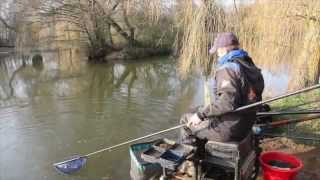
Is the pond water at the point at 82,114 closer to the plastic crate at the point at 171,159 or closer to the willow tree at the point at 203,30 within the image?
the willow tree at the point at 203,30

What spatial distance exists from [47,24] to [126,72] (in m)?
6.94

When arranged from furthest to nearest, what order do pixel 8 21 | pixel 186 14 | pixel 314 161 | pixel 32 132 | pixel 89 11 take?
pixel 8 21 < pixel 89 11 < pixel 32 132 < pixel 186 14 < pixel 314 161

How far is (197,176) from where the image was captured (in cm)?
285

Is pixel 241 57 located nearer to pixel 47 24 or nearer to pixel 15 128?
pixel 15 128

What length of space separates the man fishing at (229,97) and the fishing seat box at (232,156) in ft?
0.26

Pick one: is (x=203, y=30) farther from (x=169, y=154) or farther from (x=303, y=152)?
(x=169, y=154)

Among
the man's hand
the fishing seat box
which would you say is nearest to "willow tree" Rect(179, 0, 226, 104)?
the man's hand

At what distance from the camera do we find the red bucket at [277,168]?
276cm

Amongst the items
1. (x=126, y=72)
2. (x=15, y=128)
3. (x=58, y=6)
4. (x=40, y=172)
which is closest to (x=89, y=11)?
(x=58, y=6)

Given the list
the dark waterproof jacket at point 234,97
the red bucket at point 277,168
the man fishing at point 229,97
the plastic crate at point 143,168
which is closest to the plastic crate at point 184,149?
the man fishing at point 229,97

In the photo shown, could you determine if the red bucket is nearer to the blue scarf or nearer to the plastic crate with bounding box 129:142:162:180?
the blue scarf

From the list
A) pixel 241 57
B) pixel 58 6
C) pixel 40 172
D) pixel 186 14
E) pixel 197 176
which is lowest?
pixel 40 172

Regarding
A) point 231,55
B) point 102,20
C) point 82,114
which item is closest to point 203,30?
point 231,55

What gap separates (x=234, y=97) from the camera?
259 centimetres
